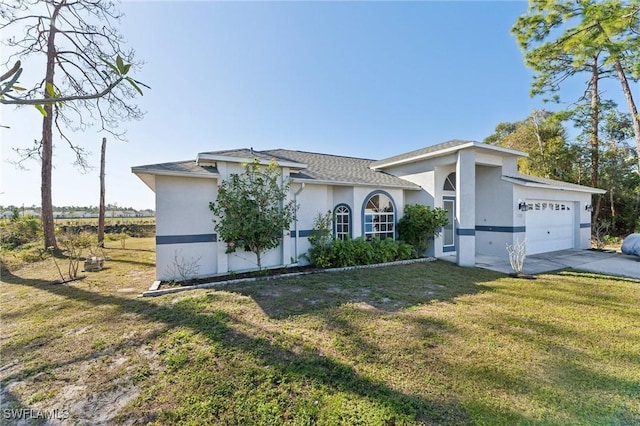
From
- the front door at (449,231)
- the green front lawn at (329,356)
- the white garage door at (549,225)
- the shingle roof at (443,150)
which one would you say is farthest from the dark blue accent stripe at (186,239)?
the white garage door at (549,225)

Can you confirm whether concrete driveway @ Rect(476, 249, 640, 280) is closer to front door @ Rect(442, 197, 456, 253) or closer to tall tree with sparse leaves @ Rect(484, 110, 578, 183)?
front door @ Rect(442, 197, 456, 253)

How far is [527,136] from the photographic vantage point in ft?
67.1

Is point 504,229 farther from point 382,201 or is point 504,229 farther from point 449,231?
point 382,201

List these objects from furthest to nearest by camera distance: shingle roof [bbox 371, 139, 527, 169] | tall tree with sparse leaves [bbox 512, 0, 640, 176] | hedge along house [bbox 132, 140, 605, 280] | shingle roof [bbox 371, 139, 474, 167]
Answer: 1. shingle roof [bbox 371, 139, 474, 167]
2. shingle roof [bbox 371, 139, 527, 169]
3. tall tree with sparse leaves [bbox 512, 0, 640, 176]
4. hedge along house [bbox 132, 140, 605, 280]

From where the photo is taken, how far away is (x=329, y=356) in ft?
12.0

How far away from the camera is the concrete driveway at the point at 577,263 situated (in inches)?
349

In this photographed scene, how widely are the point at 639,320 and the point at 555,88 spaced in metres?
17.8

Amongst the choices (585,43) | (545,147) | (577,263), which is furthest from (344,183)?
(545,147)

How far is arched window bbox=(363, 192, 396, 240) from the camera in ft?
35.2

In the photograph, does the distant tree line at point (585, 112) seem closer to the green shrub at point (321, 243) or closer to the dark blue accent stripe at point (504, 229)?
the dark blue accent stripe at point (504, 229)

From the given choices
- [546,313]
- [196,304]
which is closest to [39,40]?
[196,304]

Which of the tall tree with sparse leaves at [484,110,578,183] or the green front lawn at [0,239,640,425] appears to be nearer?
the green front lawn at [0,239,640,425]

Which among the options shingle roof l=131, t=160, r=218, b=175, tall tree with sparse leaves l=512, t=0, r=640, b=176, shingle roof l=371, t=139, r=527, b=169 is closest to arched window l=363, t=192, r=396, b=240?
shingle roof l=371, t=139, r=527, b=169

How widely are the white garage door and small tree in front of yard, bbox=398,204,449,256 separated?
499cm
